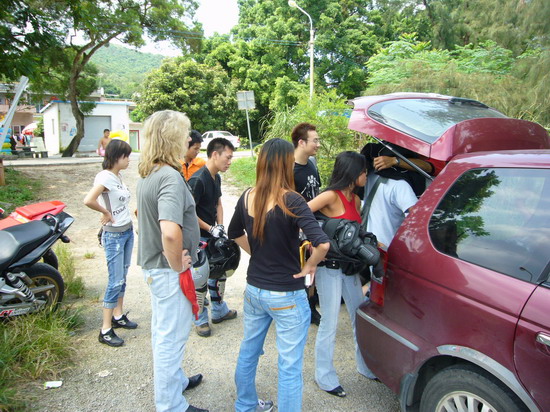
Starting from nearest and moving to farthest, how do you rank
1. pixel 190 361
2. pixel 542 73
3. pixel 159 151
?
pixel 159 151
pixel 190 361
pixel 542 73

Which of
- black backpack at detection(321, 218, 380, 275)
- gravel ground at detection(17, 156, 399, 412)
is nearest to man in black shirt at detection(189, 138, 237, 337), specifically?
gravel ground at detection(17, 156, 399, 412)

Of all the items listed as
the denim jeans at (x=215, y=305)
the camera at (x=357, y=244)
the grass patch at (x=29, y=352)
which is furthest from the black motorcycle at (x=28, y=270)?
the camera at (x=357, y=244)

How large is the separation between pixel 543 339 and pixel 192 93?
30.3 metres

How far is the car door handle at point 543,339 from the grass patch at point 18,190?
8729mm

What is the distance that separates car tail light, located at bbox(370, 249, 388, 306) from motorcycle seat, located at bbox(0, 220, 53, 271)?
2.82m

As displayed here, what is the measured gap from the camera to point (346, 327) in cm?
393

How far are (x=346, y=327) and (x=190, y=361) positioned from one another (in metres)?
1.54

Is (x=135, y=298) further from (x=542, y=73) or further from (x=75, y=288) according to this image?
(x=542, y=73)

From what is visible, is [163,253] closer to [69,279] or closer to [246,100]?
[69,279]

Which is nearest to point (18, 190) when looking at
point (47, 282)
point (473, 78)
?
point (47, 282)

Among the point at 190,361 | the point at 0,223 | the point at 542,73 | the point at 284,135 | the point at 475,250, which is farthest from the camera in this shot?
the point at 284,135

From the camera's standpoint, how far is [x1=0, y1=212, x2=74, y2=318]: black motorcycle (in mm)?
3272

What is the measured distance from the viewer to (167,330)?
2340 millimetres

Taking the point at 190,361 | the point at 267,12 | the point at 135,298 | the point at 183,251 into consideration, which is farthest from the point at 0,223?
the point at 267,12
